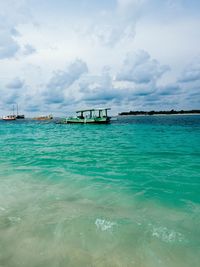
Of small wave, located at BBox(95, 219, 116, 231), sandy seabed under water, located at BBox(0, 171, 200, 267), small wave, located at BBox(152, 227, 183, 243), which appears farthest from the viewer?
small wave, located at BBox(95, 219, 116, 231)

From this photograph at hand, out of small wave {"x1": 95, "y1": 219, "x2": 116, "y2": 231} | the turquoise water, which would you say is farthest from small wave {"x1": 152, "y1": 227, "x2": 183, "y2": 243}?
small wave {"x1": 95, "y1": 219, "x2": 116, "y2": 231}

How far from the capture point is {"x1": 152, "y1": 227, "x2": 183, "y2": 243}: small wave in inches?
214

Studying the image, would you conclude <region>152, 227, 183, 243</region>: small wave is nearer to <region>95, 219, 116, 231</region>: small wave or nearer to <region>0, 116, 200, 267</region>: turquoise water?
<region>0, 116, 200, 267</region>: turquoise water

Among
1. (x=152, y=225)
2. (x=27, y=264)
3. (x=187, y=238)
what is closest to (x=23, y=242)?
(x=27, y=264)

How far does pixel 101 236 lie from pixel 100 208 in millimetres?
1692

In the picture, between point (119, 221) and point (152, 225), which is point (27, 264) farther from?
point (152, 225)

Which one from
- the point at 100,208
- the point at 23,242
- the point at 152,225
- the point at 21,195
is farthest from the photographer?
the point at 21,195

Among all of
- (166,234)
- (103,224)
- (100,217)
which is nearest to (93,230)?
(103,224)

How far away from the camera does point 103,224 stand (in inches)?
243

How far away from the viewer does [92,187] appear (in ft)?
31.4

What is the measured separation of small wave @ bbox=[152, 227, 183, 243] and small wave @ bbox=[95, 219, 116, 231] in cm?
98

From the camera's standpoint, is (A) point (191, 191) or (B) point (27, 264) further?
(A) point (191, 191)

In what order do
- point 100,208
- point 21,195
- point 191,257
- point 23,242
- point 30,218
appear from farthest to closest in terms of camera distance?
1. point 21,195
2. point 100,208
3. point 30,218
4. point 23,242
5. point 191,257

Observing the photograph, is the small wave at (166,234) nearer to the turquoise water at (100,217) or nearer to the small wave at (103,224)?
the turquoise water at (100,217)
